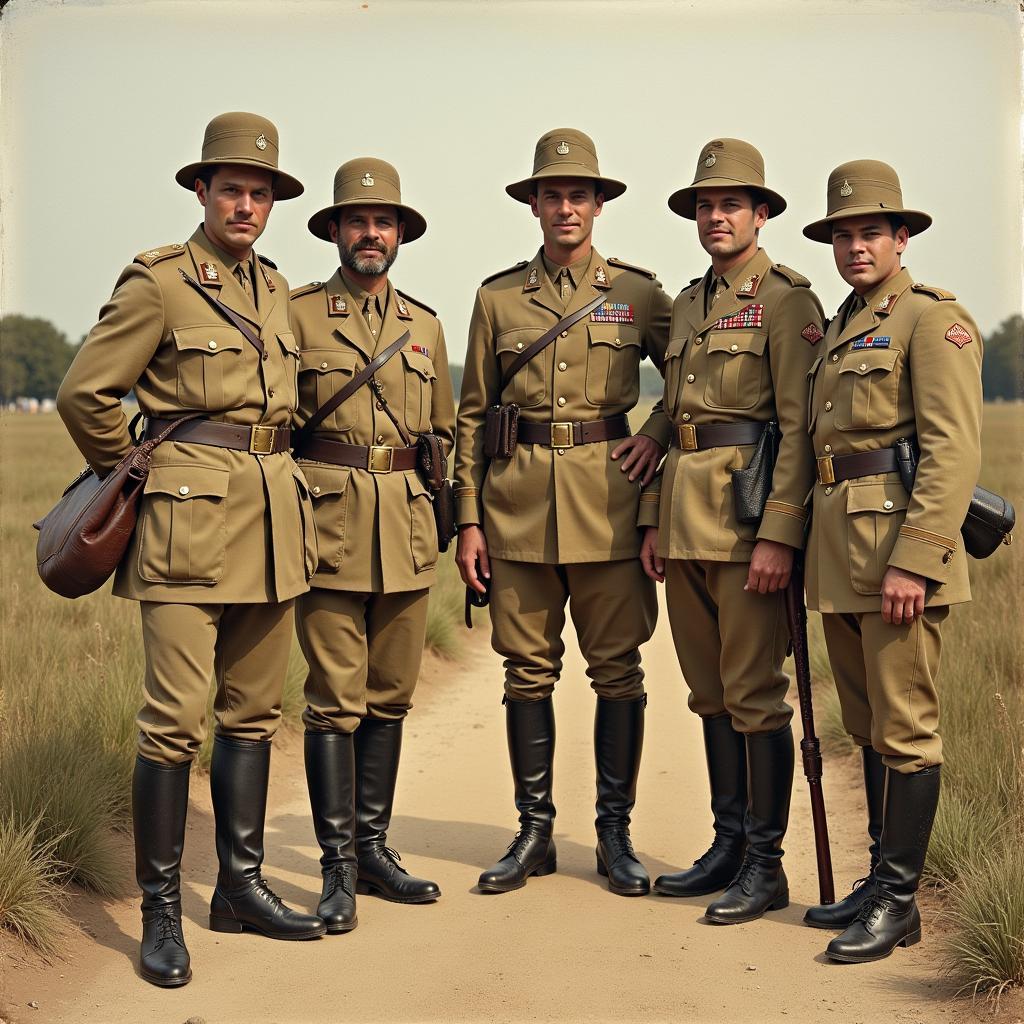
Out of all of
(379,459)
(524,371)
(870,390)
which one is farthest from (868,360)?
(379,459)

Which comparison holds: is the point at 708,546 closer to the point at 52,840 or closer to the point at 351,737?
the point at 351,737

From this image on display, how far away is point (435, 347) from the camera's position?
17.2 feet

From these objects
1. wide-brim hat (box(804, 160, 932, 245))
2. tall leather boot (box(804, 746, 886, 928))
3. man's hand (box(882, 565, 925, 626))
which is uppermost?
wide-brim hat (box(804, 160, 932, 245))

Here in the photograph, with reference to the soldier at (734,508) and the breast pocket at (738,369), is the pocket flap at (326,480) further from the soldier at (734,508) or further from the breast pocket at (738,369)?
the breast pocket at (738,369)

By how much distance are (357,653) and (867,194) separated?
8.19 feet

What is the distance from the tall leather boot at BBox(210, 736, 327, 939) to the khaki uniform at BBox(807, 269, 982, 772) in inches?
81.8

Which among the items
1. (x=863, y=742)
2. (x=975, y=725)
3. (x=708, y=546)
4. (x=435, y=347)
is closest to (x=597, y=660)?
(x=708, y=546)

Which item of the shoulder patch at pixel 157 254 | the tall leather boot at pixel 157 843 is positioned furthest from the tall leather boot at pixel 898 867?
the shoulder patch at pixel 157 254

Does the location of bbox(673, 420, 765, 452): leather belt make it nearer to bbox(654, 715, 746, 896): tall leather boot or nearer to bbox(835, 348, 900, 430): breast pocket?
bbox(835, 348, 900, 430): breast pocket

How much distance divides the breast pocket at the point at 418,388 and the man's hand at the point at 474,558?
479 mm

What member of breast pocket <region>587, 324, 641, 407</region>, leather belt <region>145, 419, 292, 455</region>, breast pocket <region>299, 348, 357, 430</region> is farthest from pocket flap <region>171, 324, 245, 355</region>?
breast pocket <region>587, 324, 641, 407</region>

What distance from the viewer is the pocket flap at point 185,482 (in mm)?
4246

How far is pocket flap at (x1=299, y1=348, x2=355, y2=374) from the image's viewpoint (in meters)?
4.89

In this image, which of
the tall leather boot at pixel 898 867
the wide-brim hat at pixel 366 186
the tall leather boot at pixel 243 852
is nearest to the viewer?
the tall leather boot at pixel 898 867
